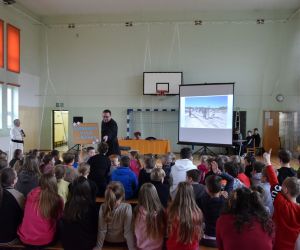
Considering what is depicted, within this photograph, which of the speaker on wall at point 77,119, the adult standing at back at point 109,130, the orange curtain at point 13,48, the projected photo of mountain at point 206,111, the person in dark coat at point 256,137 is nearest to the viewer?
the adult standing at back at point 109,130

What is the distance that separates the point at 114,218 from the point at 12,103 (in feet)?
34.7

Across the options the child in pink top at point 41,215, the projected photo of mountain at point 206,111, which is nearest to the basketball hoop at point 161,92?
the projected photo of mountain at point 206,111

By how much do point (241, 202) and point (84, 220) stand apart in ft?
4.50

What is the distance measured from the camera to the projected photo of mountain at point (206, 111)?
10.1 m

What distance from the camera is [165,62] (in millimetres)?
13406

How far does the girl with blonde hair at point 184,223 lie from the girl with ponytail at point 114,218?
0.41 m

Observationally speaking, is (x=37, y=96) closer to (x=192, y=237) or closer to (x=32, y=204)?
(x=32, y=204)

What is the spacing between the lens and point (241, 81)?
13.0 m

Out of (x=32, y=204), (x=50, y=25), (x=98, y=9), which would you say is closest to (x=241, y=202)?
(x=32, y=204)

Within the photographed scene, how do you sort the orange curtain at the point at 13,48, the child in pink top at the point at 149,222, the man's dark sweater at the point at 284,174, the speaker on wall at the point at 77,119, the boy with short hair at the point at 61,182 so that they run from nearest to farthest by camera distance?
1. the child in pink top at the point at 149,222
2. the boy with short hair at the point at 61,182
3. the man's dark sweater at the point at 284,174
4. the orange curtain at the point at 13,48
5. the speaker on wall at the point at 77,119

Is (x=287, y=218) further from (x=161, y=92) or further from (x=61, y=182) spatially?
(x=161, y=92)

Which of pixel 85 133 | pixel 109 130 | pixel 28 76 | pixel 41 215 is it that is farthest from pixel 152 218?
pixel 28 76

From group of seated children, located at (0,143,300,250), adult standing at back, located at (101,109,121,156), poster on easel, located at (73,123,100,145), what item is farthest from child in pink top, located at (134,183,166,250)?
poster on easel, located at (73,123,100,145)

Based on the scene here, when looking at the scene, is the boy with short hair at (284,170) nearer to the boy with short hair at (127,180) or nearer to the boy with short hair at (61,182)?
the boy with short hair at (127,180)
